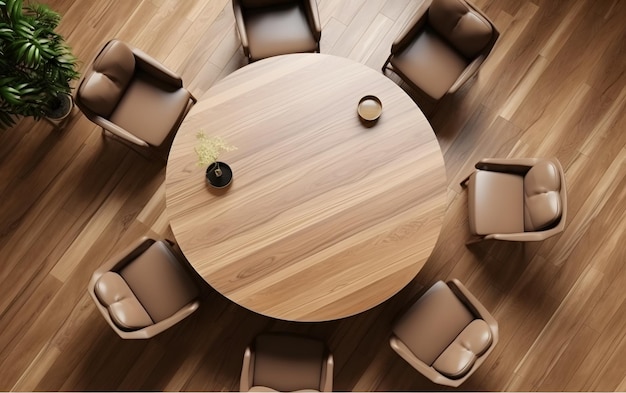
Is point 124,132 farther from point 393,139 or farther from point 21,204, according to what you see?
point 393,139

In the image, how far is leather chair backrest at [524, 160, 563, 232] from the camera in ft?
9.26

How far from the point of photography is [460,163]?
11.9 ft

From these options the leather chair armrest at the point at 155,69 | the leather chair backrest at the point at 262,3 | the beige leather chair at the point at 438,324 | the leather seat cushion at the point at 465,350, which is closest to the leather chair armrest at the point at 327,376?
the beige leather chair at the point at 438,324

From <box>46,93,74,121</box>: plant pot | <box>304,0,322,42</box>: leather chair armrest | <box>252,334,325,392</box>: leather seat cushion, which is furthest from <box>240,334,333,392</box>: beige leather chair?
<box>46,93,74,121</box>: plant pot

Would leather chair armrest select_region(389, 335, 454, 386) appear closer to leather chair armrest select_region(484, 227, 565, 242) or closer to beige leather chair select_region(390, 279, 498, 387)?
beige leather chair select_region(390, 279, 498, 387)

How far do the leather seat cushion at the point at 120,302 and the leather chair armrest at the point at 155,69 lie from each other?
1.21 metres

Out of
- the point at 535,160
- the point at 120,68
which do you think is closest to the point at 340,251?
the point at 535,160

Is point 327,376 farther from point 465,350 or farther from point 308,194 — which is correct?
point 308,194

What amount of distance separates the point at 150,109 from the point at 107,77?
332mm

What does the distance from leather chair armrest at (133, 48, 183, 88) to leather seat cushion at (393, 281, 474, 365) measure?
199 cm

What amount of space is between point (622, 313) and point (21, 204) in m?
4.11

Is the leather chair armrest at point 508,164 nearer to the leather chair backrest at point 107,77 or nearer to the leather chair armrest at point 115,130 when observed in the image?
the leather chair armrest at point 115,130

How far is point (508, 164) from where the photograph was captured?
10.2ft

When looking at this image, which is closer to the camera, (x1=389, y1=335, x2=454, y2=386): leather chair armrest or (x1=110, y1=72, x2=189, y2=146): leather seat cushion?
(x1=389, y1=335, x2=454, y2=386): leather chair armrest
